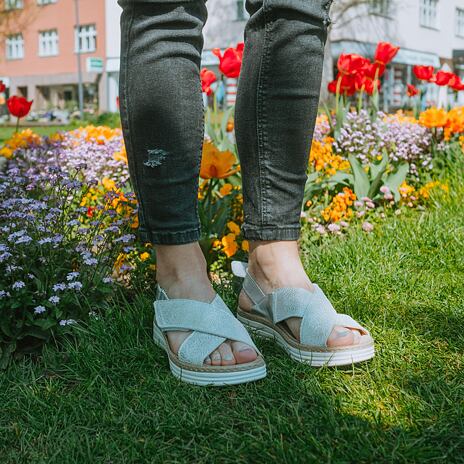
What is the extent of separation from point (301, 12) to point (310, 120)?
0.79 feet

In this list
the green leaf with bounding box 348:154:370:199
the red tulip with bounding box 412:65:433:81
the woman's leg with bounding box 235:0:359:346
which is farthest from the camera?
the red tulip with bounding box 412:65:433:81

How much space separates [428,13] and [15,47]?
1871 cm

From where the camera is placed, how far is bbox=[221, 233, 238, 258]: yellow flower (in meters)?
2.31

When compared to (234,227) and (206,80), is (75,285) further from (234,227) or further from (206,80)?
(206,80)

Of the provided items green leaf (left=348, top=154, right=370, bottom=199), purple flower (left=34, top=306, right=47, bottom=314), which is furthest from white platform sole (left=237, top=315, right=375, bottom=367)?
green leaf (left=348, top=154, right=370, bottom=199)

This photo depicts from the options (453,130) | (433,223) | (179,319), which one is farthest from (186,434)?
(453,130)

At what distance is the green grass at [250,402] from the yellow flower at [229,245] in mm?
497

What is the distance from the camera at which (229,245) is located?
2316 mm

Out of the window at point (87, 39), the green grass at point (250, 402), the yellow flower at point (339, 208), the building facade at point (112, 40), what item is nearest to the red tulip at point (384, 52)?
the yellow flower at point (339, 208)

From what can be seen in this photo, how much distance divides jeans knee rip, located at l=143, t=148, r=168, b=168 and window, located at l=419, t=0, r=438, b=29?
29429mm

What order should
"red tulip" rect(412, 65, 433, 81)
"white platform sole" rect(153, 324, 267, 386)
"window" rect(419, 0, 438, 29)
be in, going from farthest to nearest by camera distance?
1. "window" rect(419, 0, 438, 29)
2. "red tulip" rect(412, 65, 433, 81)
3. "white platform sole" rect(153, 324, 267, 386)

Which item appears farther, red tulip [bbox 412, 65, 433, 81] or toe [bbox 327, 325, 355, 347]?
red tulip [bbox 412, 65, 433, 81]

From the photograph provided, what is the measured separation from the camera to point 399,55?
2612 centimetres

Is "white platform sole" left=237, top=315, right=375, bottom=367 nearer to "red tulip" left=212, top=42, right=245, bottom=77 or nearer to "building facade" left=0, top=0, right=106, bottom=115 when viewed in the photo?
"red tulip" left=212, top=42, right=245, bottom=77
